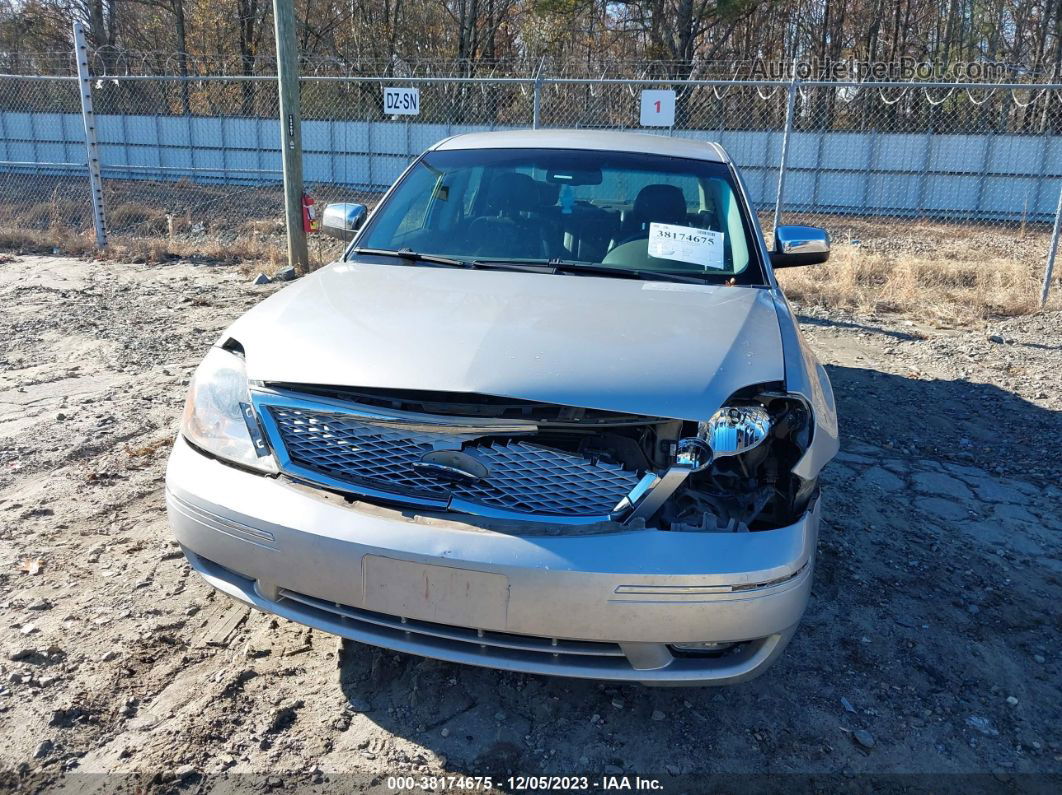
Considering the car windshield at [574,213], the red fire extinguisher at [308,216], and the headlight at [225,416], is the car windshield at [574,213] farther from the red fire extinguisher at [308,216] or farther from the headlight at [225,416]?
the red fire extinguisher at [308,216]

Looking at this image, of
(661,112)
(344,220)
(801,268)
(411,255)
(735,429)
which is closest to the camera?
(735,429)

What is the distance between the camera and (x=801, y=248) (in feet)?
13.2

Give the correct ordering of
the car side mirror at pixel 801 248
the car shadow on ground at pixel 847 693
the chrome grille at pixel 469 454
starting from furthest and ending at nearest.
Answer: the car side mirror at pixel 801 248 < the car shadow on ground at pixel 847 693 < the chrome grille at pixel 469 454

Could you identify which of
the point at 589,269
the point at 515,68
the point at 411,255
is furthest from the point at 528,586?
the point at 515,68

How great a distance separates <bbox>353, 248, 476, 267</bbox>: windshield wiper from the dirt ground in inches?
57.4

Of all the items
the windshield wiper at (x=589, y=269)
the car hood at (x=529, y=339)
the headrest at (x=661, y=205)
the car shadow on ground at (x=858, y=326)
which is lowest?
the car shadow on ground at (x=858, y=326)

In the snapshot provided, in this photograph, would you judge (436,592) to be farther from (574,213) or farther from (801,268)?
(801,268)

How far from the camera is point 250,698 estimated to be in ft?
8.05

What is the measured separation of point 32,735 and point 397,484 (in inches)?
49.2

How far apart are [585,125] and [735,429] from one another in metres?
15.1

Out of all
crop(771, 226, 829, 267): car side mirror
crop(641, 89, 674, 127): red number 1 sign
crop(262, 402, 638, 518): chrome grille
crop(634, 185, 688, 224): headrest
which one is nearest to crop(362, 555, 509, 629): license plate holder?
crop(262, 402, 638, 518): chrome grille

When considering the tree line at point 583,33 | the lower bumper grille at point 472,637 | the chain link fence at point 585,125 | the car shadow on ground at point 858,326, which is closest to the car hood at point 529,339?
the lower bumper grille at point 472,637

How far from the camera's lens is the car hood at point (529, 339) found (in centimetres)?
219

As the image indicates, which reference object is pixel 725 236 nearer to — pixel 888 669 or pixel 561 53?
pixel 888 669
